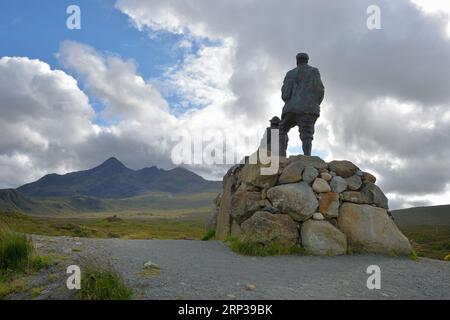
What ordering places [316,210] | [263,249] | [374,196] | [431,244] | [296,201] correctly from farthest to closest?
[431,244] < [374,196] < [316,210] < [296,201] < [263,249]

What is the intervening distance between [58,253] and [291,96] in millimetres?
10039

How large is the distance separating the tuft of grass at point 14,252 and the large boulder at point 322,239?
24.6 ft

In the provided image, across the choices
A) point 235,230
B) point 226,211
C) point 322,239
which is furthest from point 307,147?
point 322,239

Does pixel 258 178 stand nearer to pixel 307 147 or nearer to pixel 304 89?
pixel 307 147

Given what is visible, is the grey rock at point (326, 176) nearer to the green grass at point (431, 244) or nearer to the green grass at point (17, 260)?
the green grass at point (431, 244)

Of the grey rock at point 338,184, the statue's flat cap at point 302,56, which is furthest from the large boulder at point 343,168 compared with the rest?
the statue's flat cap at point 302,56

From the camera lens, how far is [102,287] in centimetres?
673

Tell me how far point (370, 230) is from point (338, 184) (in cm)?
178

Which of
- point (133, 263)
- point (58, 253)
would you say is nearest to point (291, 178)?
point (133, 263)

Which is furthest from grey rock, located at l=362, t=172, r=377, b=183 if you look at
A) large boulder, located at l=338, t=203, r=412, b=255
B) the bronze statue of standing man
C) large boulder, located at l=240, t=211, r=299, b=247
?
large boulder, located at l=240, t=211, r=299, b=247

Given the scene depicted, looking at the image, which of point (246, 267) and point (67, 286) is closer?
point (67, 286)

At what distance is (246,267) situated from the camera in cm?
984

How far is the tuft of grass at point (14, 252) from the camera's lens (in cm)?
923
